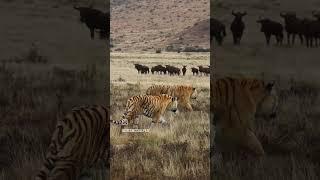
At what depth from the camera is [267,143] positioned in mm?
4195

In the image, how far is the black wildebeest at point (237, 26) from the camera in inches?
163

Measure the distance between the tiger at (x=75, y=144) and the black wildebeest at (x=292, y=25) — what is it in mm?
1481

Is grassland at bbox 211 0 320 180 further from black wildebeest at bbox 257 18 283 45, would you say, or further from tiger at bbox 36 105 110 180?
tiger at bbox 36 105 110 180

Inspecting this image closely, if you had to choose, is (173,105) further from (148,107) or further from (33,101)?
(33,101)

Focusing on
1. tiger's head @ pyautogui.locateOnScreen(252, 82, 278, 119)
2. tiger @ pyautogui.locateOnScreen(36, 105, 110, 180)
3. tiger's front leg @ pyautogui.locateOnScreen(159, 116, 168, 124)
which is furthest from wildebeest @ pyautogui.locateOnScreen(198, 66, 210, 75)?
tiger @ pyautogui.locateOnScreen(36, 105, 110, 180)

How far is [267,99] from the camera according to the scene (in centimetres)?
422

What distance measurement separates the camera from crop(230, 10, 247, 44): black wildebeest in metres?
4.15

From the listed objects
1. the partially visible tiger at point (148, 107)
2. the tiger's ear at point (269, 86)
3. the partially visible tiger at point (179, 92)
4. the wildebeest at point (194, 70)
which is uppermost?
the wildebeest at point (194, 70)

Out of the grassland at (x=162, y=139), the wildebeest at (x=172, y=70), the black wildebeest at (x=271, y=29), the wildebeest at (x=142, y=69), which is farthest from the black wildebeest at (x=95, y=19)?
the black wildebeest at (x=271, y=29)

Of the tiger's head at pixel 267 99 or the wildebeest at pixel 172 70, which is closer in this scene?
the tiger's head at pixel 267 99

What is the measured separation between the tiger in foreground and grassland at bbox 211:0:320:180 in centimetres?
6

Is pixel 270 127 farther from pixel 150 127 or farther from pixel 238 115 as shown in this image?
pixel 150 127

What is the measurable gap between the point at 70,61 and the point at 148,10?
0.69 m

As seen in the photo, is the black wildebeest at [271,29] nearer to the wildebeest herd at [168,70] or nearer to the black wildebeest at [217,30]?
the black wildebeest at [217,30]
